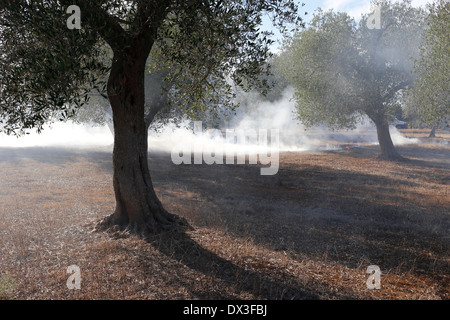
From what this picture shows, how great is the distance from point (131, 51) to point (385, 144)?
26588 millimetres

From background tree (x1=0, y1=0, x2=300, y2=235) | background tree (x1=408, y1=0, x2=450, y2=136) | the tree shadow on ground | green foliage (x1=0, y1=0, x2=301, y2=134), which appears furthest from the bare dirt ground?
background tree (x1=408, y1=0, x2=450, y2=136)

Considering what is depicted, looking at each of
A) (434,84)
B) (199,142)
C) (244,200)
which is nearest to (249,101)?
(199,142)

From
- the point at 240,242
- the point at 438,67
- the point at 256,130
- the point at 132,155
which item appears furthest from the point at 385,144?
the point at 256,130

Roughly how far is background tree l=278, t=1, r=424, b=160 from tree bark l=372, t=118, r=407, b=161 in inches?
73.7

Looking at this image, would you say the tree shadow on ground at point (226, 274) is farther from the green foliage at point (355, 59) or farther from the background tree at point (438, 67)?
the green foliage at point (355, 59)

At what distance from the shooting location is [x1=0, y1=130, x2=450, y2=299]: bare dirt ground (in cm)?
623

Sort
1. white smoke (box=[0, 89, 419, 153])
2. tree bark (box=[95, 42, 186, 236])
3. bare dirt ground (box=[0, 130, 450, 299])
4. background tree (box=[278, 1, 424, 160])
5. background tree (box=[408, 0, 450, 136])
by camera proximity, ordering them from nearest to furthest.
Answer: bare dirt ground (box=[0, 130, 450, 299]) → tree bark (box=[95, 42, 186, 236]) → background tree (box=[408, 0, 450, 136]) → background tree (box=[278, 1, 424, 160]) → white smoke (box=[0, 89, 419, 153])

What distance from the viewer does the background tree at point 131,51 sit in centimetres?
666

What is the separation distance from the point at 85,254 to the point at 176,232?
2.25m

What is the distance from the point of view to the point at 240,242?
28.8ft

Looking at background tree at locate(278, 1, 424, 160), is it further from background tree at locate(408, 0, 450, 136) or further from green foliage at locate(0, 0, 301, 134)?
green foliage at locate(0, 0, 301, 134)

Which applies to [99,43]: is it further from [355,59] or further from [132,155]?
[355,59]

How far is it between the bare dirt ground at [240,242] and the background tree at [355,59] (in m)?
9.20

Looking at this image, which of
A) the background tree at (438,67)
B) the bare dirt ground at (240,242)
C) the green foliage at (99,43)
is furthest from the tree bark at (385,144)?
the green foliage at (99,43)
